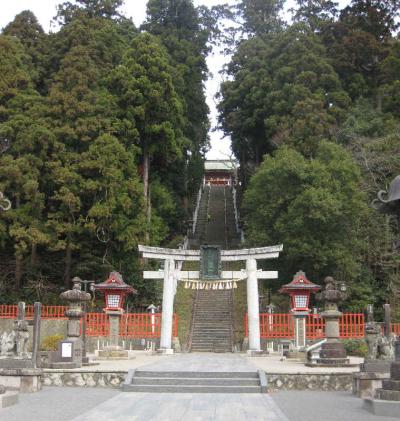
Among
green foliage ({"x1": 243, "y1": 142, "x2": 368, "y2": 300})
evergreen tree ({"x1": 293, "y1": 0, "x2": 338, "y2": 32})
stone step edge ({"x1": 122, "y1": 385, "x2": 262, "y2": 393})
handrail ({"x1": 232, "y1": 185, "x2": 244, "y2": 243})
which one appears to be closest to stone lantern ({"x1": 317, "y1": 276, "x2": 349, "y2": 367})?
stone step edge ({"x1": 122, "y1": 385, "x2": 262, "y2": 393})

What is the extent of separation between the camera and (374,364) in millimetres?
10977

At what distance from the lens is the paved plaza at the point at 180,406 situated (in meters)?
8.23

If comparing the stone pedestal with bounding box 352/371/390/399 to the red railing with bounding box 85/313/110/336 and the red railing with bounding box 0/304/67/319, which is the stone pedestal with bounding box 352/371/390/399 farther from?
the red railing with bounding box 0/304/67/319

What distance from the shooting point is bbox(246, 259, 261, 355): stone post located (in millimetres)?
19016

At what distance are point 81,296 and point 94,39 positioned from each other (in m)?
19.2

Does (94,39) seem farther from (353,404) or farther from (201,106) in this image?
(353,404)

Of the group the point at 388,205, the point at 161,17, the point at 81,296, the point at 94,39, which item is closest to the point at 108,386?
the point at 81,296

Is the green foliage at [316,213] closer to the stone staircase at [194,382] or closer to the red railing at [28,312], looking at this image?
the red railing at [28,312]

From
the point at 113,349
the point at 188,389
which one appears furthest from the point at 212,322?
the point at 188,389

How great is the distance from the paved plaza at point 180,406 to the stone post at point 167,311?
728cm

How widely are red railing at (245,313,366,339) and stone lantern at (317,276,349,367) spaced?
15.0ft

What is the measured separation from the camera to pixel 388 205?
9.55 m

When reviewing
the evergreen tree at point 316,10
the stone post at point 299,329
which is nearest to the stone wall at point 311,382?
the stone post at point 299,329

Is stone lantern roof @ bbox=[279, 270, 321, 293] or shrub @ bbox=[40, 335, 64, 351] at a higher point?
stone lantern roof @ bbox=[279, 270, 321, 293]
